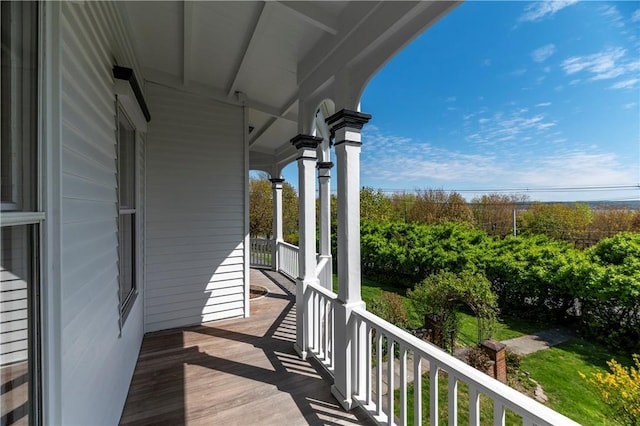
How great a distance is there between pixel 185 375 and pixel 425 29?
376 centimetres

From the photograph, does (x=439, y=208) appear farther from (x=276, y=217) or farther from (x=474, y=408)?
(x=474, y=408)

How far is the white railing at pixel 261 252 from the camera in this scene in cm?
877

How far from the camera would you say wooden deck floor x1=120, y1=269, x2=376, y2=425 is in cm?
233

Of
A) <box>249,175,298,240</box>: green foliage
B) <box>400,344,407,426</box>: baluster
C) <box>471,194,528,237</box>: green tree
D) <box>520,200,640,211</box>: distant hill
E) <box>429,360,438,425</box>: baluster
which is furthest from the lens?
<box>249,175,298,240</box>: green foliage

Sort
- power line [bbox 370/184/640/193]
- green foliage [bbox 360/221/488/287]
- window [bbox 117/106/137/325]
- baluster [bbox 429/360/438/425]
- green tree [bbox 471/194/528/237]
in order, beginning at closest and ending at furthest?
baluster [bbox 429/360/438/425] → window [bbox 117/106/137/325] → green foliage [bbox 360/221/488/287] → power line [bbox 370/184/640/193] → green tree [bbox 471/194/528/237]

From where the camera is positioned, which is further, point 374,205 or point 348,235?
point 374,205

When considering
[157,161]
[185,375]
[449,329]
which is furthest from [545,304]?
[157,161]

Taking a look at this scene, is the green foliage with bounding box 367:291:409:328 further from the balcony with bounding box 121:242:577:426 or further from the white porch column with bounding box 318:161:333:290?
the white porch column with bounding box 318:161:333:290

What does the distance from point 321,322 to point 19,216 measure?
2.83 metres

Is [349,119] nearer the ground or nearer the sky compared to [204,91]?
nearer the ground

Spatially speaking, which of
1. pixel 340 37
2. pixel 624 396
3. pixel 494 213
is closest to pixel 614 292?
pixel 624 396

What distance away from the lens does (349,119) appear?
245 centimetres

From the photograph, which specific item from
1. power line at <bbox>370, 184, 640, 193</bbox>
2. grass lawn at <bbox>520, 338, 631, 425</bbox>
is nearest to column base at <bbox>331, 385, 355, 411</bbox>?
grass lawn at <bbox>520, 338, 631, 425</bbox>

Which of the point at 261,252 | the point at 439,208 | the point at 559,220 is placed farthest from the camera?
the point at 439,208
